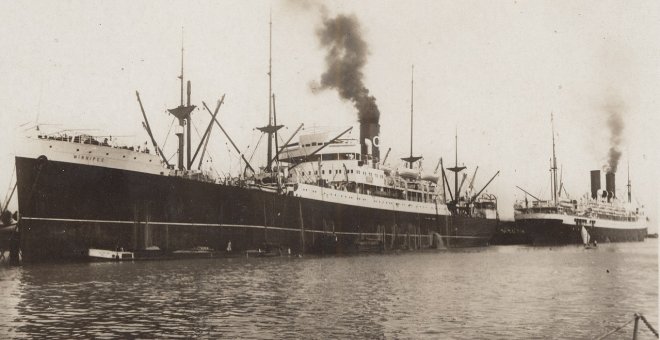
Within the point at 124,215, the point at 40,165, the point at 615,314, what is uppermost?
the point at 40,165

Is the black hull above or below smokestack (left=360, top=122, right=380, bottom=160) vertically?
below

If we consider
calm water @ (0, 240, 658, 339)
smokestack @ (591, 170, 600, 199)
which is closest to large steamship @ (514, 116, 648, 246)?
smokestack @ (591, 170, 600, 199)

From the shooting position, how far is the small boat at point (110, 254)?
30.5m

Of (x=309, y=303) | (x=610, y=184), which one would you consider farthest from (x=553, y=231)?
(x=309, y=303)

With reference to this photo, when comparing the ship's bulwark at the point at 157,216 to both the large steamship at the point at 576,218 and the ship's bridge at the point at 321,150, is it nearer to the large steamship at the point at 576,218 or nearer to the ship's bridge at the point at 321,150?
the ship's bridge at the point at 321,150

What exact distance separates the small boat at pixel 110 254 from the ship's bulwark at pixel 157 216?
15.6 inches

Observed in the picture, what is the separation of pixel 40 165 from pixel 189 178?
8.81 metres

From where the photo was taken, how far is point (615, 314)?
16.3 m

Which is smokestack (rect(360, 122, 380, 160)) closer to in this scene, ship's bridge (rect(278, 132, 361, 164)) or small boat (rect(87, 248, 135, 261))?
ship's bridge (rect(278, 132, 361, 164))

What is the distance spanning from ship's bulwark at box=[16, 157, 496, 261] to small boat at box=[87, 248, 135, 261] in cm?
40

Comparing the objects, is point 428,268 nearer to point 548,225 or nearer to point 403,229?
point 403,229

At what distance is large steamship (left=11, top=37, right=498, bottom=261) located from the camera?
97.5 ft

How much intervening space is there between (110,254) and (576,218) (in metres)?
60.2

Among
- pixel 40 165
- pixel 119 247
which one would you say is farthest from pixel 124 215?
pixel 40 165
